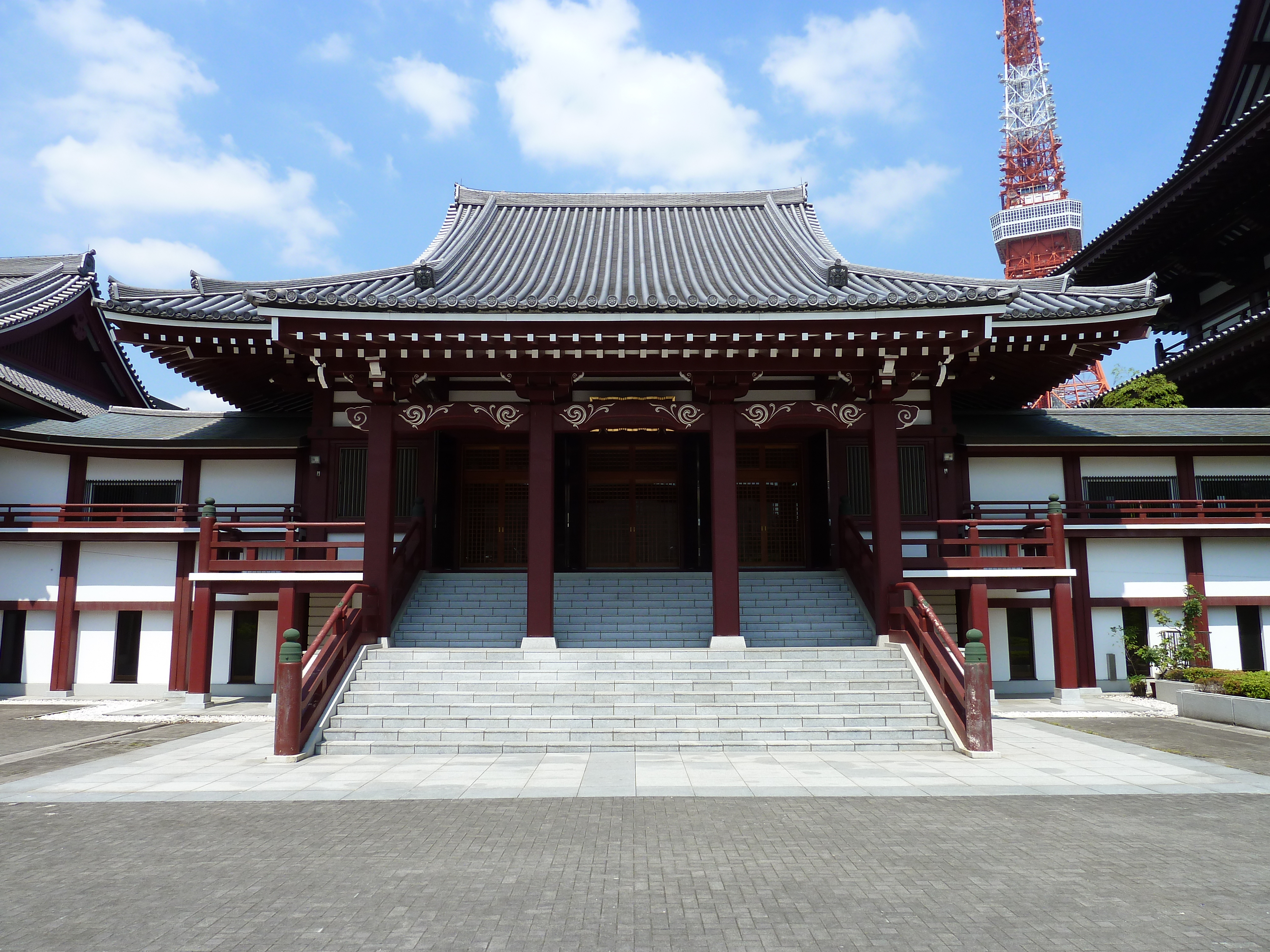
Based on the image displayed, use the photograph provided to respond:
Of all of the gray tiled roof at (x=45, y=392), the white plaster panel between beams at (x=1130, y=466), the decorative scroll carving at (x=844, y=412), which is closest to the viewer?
the decorative scroll carving at (x=844, y=412)

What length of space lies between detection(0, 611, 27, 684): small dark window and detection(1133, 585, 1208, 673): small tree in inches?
891

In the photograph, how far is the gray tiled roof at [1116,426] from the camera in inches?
649

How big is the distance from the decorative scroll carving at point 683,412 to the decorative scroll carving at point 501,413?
230 centimetres

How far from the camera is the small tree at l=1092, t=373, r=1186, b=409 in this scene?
20.5 meters

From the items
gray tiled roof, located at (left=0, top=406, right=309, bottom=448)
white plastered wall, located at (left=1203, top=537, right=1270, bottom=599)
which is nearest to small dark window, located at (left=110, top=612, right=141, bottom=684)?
gray tiled roof, located at (left=0, top=406, right=309, bottom=448)

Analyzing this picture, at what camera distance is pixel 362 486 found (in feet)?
53.3

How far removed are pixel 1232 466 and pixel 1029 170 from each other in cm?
6218

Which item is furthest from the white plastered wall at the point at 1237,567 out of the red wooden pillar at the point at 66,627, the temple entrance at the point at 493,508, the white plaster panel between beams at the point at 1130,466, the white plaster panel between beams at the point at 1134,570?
the red wooden pillar at the point at 66,627

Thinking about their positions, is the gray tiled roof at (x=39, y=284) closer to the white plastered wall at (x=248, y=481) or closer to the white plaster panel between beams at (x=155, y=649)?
the white plastered wall at (x=248, y=481)

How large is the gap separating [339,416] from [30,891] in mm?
11936

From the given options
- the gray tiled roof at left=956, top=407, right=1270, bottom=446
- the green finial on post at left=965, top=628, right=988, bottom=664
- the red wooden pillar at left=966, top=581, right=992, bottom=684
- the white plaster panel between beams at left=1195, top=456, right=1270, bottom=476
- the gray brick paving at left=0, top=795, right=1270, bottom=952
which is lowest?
the gray brick paving at left=0, top=795, right=1270, bottom=952

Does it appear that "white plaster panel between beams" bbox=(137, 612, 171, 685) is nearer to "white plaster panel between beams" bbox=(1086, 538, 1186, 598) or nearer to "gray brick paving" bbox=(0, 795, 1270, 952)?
"gray brick paving" bbox=(0, 795, 1270, 952)

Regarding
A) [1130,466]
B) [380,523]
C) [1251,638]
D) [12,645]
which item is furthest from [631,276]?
[12,645]

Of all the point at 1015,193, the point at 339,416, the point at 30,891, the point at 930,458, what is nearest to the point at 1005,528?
the point at 930,458
